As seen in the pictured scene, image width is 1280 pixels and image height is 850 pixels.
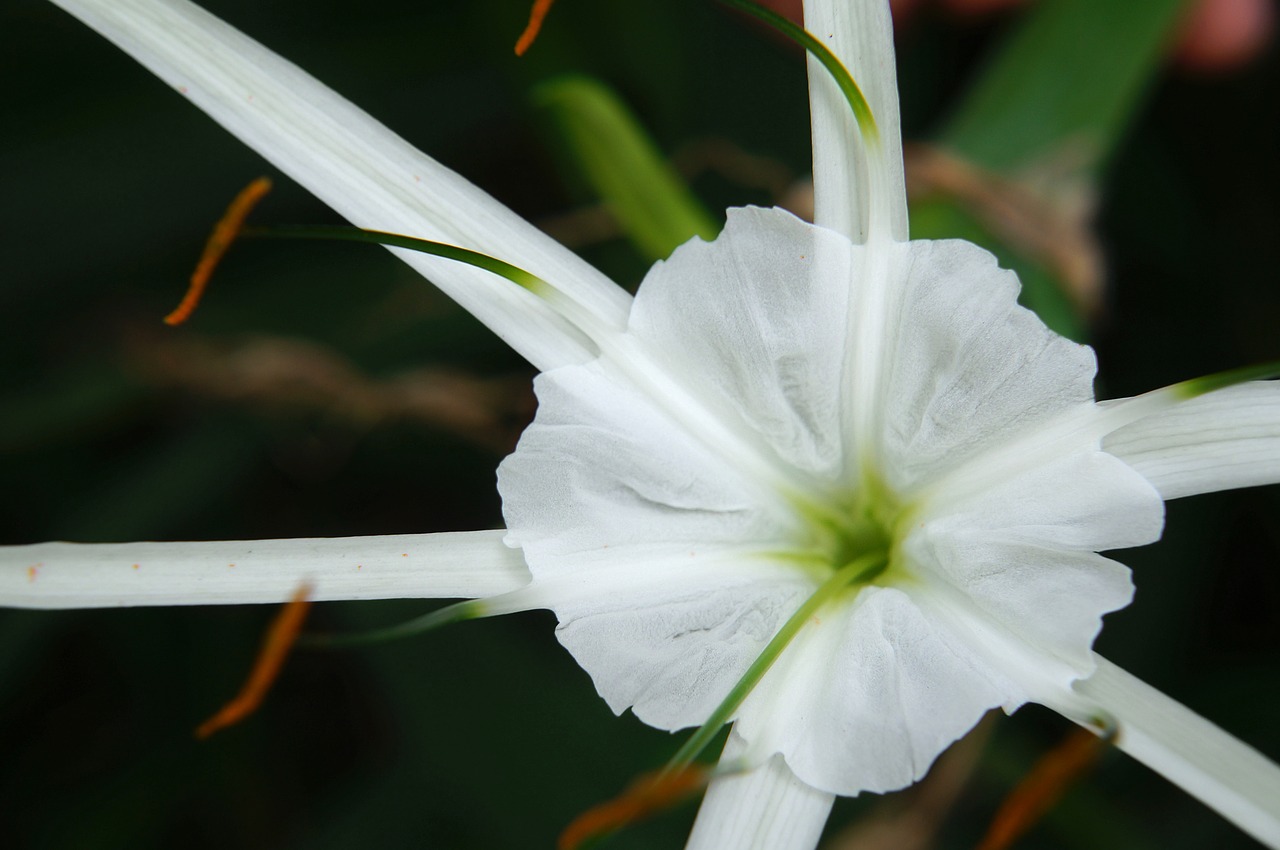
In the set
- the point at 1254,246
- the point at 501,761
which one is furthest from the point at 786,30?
the point at 1254,246

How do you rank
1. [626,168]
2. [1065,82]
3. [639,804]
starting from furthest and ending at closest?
[1065,82], [626,168], [639,804]

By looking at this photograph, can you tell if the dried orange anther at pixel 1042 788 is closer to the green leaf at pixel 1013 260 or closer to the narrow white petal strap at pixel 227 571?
the narrow white petal strap at pixel 227 571

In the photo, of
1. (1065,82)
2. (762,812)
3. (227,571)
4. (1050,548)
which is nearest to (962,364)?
(1050,548)

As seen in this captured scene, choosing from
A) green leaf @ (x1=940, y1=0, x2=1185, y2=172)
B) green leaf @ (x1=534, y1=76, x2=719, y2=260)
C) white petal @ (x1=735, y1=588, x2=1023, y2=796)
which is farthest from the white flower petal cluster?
green leaf @ (x1=940, y1=0, x2=1185, y2=172)

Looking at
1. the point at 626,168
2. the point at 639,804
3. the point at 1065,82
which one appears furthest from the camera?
the point at 1065,82

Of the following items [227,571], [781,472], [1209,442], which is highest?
[1209,442]

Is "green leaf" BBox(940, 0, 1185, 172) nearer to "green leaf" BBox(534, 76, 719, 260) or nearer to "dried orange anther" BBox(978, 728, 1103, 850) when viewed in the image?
"green leaf" BBox(534, 76, 719, 260)

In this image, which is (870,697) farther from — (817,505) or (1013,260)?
(1013,260)
